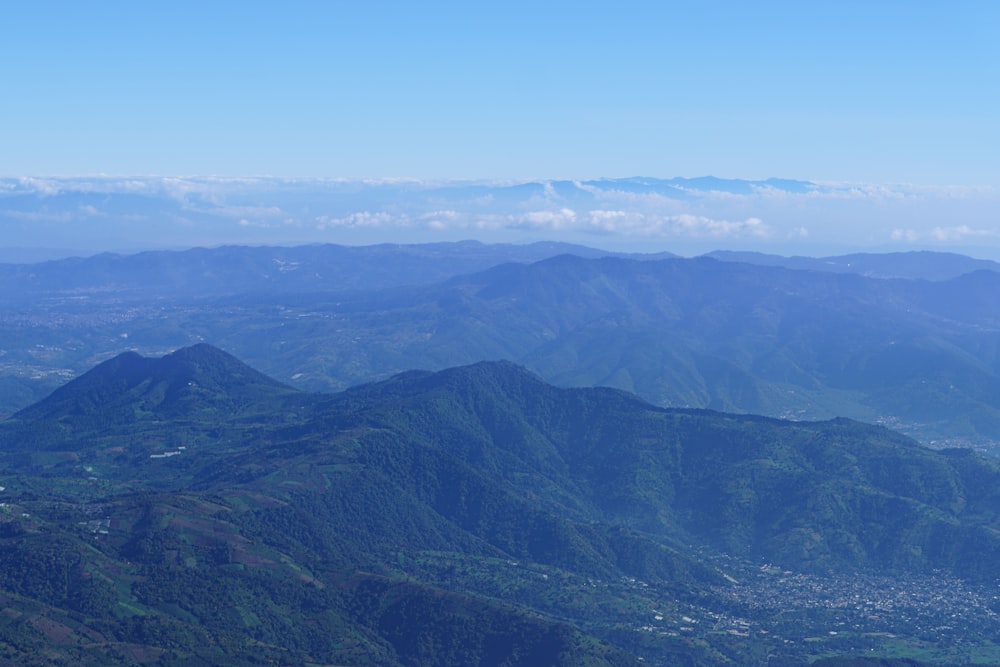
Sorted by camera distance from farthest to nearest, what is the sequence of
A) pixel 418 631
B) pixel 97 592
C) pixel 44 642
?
pixel 418 631 < pixel 97 592 < pixel 44 642

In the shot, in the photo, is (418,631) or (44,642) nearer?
(44,642)

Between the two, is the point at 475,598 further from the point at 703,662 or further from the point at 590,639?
the point at 703,662

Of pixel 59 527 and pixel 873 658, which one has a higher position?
pixel 59 527

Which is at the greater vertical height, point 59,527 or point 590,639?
point 59,527

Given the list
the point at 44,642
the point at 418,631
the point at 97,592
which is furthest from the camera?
the point at 418,631

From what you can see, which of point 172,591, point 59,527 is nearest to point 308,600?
point 172,591

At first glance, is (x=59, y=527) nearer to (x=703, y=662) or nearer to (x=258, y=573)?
(x=258, y=573)

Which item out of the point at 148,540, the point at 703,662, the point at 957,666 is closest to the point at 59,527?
the point at 148,540

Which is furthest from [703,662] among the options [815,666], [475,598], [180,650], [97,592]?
[97,592]

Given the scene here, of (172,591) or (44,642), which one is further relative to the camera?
(172,591)
